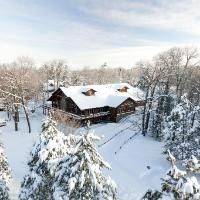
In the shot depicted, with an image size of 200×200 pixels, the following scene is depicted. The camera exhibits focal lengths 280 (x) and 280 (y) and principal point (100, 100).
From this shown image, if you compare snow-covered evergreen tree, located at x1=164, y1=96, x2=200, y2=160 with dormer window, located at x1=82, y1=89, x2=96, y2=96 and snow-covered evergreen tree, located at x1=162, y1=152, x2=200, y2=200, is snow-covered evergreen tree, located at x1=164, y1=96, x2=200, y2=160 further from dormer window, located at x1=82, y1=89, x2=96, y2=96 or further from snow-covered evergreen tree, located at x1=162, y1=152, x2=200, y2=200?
A: snow-covered evergreen tree, located at x1=162, y1=152, x2=200, y2=200

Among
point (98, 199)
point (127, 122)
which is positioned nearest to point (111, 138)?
point (127, 122)

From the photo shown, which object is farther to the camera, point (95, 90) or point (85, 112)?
point (95, 90)

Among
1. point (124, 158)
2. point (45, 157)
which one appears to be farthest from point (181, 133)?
point (45, 157)

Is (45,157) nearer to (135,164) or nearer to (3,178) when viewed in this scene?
(3,178)

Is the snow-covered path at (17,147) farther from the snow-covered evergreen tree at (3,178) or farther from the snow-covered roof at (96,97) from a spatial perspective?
the snow-covered roof at (96,97)

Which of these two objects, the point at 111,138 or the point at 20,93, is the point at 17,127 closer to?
the point at 20,93
